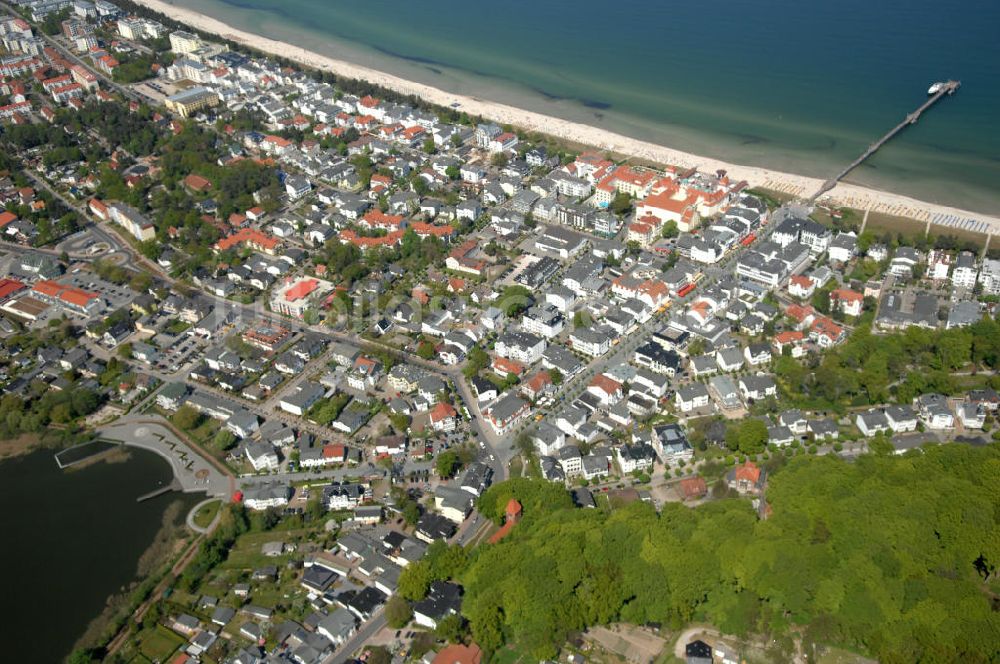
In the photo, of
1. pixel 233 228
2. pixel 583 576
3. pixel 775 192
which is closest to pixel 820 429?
pixel 583 576

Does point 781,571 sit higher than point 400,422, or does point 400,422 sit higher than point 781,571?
point 781,571

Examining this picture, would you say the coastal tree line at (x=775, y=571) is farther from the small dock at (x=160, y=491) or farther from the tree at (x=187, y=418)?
the tree at (x=187, y=418)

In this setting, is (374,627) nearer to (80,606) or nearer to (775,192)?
(80,606)

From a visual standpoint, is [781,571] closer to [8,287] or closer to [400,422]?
[400,422]

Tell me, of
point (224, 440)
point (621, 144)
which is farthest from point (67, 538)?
point (621, 144)

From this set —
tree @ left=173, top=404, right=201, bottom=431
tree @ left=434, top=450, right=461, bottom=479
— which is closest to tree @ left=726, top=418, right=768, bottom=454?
tree @ left=434, top=450, right=461, bottom=479

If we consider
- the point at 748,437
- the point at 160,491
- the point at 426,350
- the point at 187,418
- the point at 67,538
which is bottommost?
the point at 67,538

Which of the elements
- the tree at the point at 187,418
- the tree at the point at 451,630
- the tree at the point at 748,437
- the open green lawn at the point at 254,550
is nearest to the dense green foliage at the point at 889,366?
the tree at the point at 748,437
